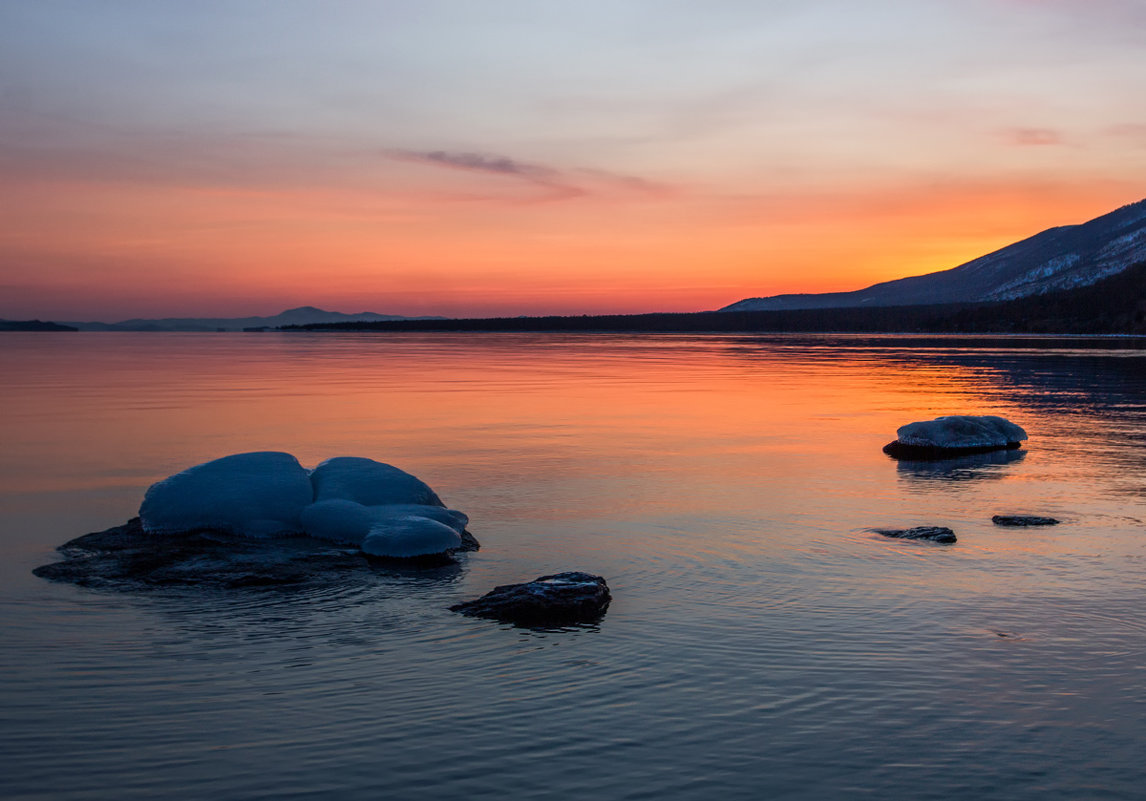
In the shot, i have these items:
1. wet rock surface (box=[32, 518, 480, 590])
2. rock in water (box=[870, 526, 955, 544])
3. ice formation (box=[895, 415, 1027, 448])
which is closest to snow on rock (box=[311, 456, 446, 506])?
wet rock surface (box=[32, 518, 480, 590])

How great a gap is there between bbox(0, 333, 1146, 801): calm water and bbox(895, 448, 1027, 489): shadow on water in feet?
0.43

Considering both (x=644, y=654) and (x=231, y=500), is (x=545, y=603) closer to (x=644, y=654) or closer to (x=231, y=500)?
(x=644, y=654)

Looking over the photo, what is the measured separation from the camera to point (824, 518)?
42.3ft

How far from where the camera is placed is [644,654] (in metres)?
7.47

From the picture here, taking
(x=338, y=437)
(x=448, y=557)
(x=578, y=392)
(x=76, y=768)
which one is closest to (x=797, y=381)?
(x=578, y=392)

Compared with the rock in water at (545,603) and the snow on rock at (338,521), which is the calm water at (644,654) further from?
the snow on rock at (338,521)

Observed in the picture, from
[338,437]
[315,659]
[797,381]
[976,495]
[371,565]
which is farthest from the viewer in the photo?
[797,381]

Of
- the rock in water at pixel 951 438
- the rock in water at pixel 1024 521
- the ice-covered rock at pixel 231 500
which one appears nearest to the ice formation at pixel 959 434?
the rock in water at pixel 951 438

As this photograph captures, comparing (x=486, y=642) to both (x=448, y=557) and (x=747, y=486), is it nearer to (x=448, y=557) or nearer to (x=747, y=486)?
(x=448, y=557)

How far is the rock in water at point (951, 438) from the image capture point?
19203 mm

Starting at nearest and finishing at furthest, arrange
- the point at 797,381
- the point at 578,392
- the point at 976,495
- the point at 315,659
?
1. the point at 315,659
2. the point at 976,495
3. the point at 578,392
4. the point at 797,381

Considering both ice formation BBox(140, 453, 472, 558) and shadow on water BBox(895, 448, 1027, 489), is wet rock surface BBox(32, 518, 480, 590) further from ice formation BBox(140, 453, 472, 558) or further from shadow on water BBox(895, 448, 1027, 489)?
shadow on water BBox(895, 448, 1027, 489)

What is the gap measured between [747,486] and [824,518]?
8.52ft

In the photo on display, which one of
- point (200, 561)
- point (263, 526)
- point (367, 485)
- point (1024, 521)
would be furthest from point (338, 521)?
point (1024, 521)
